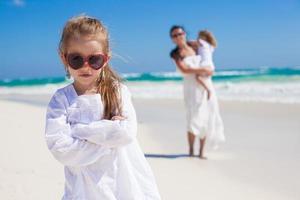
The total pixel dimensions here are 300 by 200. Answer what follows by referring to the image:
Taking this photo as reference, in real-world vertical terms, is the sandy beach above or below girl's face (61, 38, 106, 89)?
below

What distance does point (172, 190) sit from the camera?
533 cm

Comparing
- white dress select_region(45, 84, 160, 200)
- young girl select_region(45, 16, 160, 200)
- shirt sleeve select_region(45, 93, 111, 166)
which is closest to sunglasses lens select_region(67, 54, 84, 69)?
young girl select_region(45, 16, 160, 200)

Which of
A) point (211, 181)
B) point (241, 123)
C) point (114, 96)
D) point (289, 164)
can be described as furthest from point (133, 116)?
point (241, 123)

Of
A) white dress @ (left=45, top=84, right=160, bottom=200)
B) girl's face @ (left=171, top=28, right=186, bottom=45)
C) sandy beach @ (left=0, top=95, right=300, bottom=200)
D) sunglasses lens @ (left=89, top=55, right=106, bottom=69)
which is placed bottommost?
sandy beach @ (left=0, top=95, right=300, bottom=200)

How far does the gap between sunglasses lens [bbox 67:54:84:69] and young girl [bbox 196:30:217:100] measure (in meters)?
5.04

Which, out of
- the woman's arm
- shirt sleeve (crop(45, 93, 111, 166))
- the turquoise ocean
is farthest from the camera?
the turquoise ocean

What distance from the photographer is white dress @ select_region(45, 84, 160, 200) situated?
2623mm

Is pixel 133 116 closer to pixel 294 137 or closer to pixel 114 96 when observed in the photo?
pixel 114 96

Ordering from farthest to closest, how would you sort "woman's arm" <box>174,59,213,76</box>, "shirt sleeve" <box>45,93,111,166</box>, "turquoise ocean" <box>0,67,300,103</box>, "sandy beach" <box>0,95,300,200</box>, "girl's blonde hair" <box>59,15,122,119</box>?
"turquoise ocean" <box>0,67,300,103</box>
"woman's arm" <box>174,59,213,76</box>
"sandy beach" <box>0,95,300,200</box>
"girl's blonde hair" <box>59,15,122,119</box>
"shirt sleeve" <box>45,93,111,166</box>

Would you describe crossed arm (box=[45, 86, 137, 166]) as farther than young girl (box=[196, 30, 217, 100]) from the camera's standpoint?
No

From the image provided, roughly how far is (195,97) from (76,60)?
510 cm

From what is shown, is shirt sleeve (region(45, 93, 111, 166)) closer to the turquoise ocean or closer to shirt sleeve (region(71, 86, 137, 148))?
shirt sleeve (region(71, 86, 137, 148))

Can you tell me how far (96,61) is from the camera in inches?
→ 108

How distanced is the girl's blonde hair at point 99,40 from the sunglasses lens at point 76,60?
0.26ft
